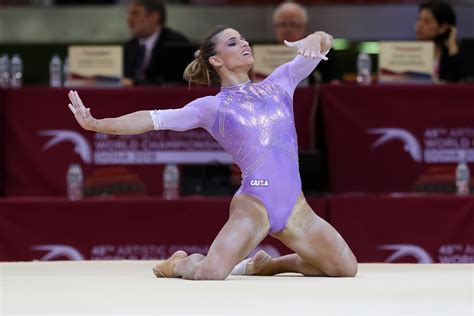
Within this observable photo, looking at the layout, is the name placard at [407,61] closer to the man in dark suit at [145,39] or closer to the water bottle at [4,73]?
the man in dark suit at [145,39]

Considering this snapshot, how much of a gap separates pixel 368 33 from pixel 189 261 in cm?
579

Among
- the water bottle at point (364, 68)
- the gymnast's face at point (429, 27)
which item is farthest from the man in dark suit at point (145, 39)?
the gymnast's face at point (429, 27)

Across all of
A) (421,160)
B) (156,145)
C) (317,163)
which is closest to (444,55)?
(421,160)

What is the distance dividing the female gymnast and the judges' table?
7.79 ft

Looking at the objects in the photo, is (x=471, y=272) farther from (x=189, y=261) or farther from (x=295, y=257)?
(x=189, y=261)

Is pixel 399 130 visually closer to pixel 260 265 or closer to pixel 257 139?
pixel 260 265

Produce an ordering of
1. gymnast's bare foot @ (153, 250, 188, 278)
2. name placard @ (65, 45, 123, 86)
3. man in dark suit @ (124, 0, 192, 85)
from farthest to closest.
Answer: man in dark suit @ (124, 0, 192, 85), name placard @ (65, 45, 123, 86), gymnast's bare foot @ (153, 250, 188, 278)

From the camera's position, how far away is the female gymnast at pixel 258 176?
5.18 m

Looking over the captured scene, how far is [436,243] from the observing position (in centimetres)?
734

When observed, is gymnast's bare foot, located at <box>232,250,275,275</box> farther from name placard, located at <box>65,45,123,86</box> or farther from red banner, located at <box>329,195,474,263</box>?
name placard, located at <box>65,45,123,86</box>

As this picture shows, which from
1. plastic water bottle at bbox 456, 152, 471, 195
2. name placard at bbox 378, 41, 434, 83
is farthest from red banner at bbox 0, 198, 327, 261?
name placard at bbox 378, 41, 434, 83

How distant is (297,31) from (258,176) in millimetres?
3434

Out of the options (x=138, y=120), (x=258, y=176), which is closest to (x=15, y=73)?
(x=138, y=120)

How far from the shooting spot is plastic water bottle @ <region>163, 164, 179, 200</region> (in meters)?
7.70
